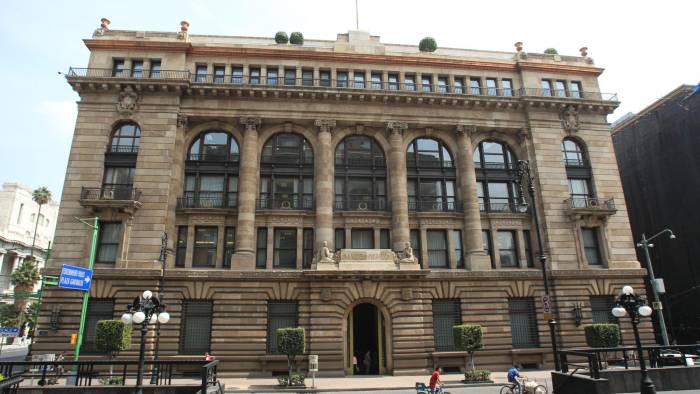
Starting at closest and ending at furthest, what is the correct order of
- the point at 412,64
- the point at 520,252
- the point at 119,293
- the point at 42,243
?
the point at 119,293, the point at 520,252, the point at 412,64, the point at 42,243

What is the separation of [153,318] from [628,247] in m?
34.5

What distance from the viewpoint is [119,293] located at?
1121 inches

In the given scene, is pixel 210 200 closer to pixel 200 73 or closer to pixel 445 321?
pixel 200 73

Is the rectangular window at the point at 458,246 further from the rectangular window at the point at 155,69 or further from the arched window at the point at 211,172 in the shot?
the rectangular window at the point at 155,69

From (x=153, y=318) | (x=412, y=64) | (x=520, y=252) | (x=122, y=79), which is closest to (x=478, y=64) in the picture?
(x=412, y=64)

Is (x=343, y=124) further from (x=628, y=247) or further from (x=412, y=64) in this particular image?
(x=628, y=247)

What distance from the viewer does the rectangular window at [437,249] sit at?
32781mm

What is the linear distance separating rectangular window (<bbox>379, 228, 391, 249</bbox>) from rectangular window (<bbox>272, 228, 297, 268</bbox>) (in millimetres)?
6628

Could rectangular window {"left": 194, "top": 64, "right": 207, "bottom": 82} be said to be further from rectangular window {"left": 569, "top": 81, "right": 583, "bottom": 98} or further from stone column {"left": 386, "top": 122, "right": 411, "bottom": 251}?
rectangular window {"left": 569, "top": 81, "right": 583, "bottom": 98}

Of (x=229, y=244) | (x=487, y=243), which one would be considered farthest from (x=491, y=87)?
(x=229, y=244)

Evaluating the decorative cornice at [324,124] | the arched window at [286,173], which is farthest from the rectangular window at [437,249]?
the decorative cornice at [324,124]

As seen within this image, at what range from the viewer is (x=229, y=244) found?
31578 millimetres

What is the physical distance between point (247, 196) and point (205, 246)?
4909 millimetres

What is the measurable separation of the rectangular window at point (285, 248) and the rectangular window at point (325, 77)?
1262cm
